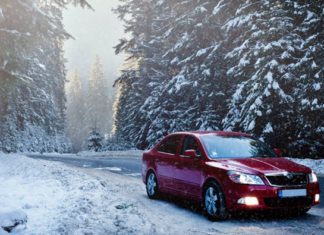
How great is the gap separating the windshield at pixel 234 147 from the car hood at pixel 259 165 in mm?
304

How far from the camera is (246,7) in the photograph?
1798cm

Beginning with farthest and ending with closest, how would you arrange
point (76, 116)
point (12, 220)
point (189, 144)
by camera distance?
point (76, 116) → point (189, 144) → point (12, 220)

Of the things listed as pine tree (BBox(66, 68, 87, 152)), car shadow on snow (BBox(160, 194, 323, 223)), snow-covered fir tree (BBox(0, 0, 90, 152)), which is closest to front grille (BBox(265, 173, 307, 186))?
car shadow on snow (BBox(160, 194, 323, 223))

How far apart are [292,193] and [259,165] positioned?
0.70 metres

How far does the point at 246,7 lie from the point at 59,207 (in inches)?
560

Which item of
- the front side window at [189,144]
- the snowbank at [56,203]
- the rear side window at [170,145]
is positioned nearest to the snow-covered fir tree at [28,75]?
the snowbank at [56,203]

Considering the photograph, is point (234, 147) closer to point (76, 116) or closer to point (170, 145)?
point (170, 145)

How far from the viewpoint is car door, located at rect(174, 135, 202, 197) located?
727cm

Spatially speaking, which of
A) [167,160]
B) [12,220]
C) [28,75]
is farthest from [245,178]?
[28,75]

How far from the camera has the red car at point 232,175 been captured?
6.22m

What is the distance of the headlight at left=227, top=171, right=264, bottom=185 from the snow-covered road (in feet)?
2.35

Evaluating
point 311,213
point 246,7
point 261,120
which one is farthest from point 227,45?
point 311,213

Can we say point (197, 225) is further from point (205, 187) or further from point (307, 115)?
point (307, 115)

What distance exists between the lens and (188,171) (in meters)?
7.58
